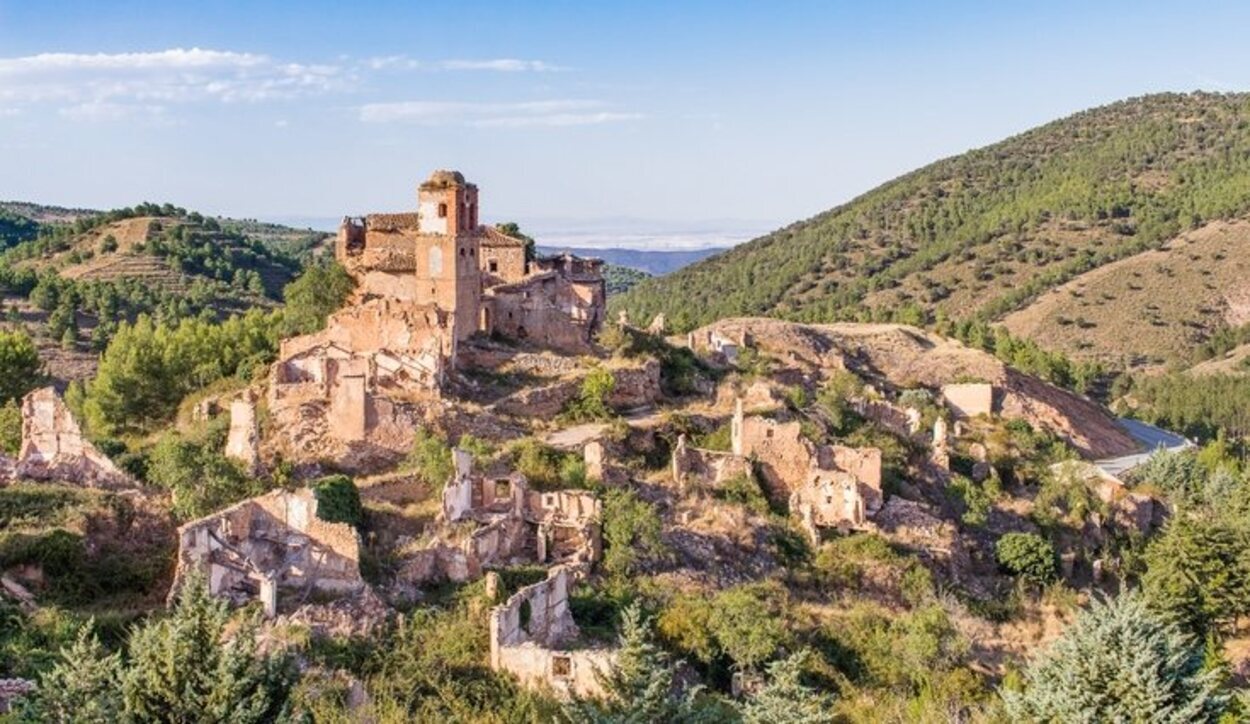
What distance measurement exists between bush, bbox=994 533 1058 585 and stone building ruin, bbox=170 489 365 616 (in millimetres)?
15129

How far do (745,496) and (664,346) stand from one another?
411 inches

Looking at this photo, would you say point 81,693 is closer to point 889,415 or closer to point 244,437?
point 244,437

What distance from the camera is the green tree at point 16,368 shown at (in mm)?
32625

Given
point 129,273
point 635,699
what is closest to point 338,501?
point 635,699

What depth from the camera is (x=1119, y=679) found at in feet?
48.6

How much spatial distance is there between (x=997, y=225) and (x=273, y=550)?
83.6 m

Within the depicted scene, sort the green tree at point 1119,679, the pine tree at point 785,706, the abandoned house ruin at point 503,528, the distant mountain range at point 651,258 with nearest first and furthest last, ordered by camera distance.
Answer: the pine tree at point 785,706, the green tree at point 1119,679, the abandoned house ruin at point 503,528, the distant mountain range at point 651,258

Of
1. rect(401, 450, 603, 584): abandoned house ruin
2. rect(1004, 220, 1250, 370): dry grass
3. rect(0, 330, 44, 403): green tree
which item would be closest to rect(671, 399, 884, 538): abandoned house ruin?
rect(401, 450, 603, 584): abandoned house ruin

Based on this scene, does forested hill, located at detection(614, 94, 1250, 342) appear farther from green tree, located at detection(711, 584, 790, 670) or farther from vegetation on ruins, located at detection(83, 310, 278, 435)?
green tree, located at detection(711, 584, 790, 670)

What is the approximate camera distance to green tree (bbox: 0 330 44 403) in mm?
32625

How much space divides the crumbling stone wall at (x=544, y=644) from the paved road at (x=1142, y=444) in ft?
81.2

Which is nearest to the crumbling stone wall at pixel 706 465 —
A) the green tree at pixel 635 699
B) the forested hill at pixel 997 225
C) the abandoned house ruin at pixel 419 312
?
the abandoned house ruin at pixel 419 312

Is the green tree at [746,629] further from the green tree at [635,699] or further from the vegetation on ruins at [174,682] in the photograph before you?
the vegetation on ruins at [174,682]

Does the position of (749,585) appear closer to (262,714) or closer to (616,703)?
(616,703)
